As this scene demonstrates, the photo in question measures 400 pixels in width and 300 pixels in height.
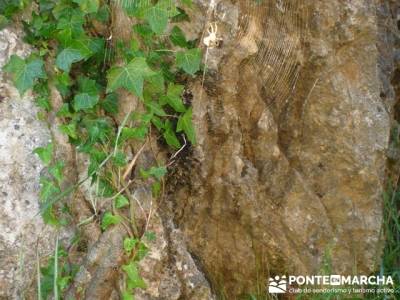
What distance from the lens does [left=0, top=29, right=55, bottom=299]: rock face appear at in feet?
6.42

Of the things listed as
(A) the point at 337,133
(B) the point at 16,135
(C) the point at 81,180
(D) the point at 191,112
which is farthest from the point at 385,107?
(B) the point at 16,135

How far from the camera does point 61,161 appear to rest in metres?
1.97

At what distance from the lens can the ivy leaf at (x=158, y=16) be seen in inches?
72.9

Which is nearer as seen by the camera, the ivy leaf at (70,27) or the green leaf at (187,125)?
the ivy leaf at (70,27)

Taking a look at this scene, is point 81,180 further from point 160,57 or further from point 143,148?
point 160,57

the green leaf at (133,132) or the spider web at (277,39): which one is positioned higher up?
the spider web at (277,39)

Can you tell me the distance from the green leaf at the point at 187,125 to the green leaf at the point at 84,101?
0.29 m

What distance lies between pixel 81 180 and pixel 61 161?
0.10 metres

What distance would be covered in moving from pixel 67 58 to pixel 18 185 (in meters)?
0.45

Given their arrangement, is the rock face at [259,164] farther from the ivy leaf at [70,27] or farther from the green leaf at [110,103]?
the ivy leaf at [70,27]

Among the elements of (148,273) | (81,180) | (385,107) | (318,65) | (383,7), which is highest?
(383,7)
